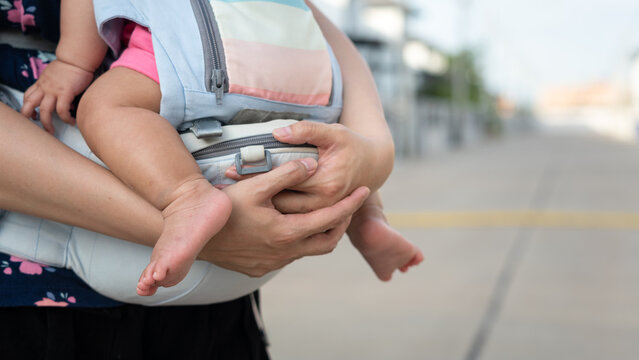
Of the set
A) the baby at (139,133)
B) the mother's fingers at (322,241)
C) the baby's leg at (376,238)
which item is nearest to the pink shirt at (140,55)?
the baby at (139,133)

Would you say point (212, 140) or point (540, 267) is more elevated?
point (212, 140)

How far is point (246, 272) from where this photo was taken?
979 mm

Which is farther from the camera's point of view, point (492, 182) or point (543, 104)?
point (543, 104)

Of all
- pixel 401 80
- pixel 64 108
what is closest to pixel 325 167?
pixel 64 108

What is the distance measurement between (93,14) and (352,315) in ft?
8.51

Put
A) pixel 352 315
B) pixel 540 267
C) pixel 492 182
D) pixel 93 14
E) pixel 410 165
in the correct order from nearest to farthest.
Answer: pixel 93 14, pixel 352 315, pixel 540 267, pixel 492 182, pixel 410 165

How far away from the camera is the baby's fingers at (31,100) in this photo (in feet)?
3.29

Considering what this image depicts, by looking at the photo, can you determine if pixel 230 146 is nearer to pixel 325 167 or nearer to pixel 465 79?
pixel 325 167

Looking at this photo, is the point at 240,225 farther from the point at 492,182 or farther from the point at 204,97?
the point at 492,182

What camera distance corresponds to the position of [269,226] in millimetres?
898

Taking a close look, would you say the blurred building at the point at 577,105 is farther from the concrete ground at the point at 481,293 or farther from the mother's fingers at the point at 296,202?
the mother's fingers at the point at 296,202

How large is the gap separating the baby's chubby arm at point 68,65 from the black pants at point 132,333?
0.31 metres

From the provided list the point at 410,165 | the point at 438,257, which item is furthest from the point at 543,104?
the point at 438,257

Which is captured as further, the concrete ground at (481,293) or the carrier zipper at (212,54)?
the concrete ground at (481,293)
